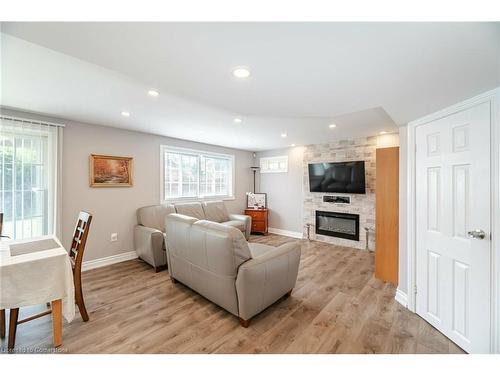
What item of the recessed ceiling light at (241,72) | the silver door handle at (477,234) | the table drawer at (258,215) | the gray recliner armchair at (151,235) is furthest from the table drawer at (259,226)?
the recessed ceiling light at (241,72)

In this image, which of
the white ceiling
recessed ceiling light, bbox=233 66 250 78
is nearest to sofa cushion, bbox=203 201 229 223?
the white ceiling

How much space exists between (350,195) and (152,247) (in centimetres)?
400

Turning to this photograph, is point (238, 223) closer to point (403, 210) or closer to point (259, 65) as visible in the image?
point (403, 210)

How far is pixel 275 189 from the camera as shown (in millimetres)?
5770

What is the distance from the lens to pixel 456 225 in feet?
5.58

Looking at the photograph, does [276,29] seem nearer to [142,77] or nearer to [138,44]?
[138,44]

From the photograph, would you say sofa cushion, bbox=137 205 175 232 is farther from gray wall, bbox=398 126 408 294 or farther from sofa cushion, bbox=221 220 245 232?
gray wall, bbox=398 126 408 294

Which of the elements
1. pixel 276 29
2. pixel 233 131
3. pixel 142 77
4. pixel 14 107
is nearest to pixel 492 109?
pixel 276 29

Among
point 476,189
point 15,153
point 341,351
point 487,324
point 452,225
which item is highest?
point 15,153

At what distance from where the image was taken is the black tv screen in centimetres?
419

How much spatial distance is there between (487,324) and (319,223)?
3.45m

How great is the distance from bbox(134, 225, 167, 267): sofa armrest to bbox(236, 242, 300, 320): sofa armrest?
1.84 metres

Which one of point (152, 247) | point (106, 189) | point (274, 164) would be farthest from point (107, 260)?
point (274, 164)

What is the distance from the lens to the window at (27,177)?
8.43ft
